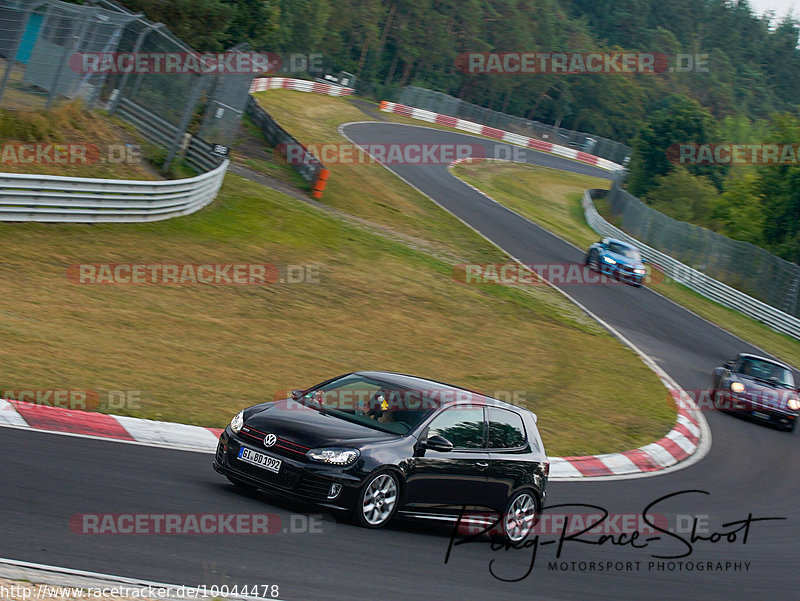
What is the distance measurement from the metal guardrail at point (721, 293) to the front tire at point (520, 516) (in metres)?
28.5

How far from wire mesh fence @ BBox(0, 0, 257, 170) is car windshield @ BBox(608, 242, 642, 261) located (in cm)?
1401

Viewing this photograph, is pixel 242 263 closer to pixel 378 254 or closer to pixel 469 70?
pixel 378 254

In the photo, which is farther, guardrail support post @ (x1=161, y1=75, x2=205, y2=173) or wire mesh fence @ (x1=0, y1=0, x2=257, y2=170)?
guardrail support post @ (x1=161, y1=75, x2=205, y2=173)

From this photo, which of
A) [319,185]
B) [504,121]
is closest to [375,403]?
[319,185]

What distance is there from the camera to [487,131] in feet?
243

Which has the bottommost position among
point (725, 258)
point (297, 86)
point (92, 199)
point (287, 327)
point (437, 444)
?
point (287, 327)

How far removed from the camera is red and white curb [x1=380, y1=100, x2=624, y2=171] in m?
69.9

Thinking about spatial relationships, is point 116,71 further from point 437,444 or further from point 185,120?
point 437,444

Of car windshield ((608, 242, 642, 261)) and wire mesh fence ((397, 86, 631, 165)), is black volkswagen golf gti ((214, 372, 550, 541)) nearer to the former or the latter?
car windshield ((608, 242, 642, 261))

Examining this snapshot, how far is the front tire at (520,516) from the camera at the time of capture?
9539mm

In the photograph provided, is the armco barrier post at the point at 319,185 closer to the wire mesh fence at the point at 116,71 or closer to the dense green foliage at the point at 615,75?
the wire mesh fence at the point at 116,71

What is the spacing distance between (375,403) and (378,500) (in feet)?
3.21

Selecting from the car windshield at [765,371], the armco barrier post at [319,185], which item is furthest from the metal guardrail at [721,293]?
the armco barrier post at [319,185]

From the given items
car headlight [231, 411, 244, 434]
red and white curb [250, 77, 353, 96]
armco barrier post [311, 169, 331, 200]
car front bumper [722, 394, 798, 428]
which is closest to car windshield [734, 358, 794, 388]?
car front bumper [722, 394, 798, 428]
